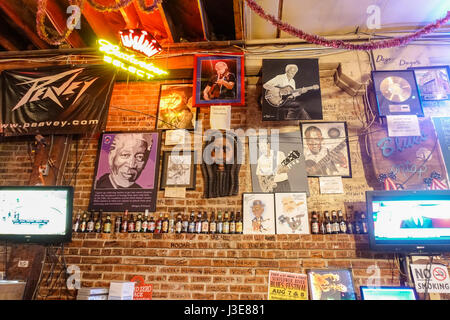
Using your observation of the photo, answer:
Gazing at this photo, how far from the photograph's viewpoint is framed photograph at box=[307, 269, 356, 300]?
2895mm

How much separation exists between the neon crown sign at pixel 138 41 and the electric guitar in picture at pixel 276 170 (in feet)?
7.06

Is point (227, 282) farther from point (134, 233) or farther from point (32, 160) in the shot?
point (32, 160)

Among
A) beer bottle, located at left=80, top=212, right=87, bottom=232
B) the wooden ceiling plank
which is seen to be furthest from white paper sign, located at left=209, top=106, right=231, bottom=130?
the wooden ceiling plank

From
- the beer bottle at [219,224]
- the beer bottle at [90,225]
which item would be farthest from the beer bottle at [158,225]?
the beer bottle at [90,225]

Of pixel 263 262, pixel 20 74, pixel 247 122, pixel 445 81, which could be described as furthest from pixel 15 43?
pixel 445 81

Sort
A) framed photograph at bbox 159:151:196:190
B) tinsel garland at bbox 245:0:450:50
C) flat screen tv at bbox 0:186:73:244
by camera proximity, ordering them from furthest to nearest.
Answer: framed photograph at bbox 159:151:196:190 < flat screen tv at bbox 0:186:73:244 < tinsel garland at bbox 245:0:450:50

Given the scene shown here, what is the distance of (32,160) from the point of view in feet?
12.6

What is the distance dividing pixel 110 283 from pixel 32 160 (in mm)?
2036

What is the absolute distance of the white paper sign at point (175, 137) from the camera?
12.2ft

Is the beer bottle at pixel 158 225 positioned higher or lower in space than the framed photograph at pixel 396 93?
lower

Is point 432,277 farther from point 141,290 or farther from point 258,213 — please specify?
point 141,290

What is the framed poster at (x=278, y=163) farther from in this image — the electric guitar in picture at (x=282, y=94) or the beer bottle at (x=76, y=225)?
the beer bottle at (x=76, y=225)

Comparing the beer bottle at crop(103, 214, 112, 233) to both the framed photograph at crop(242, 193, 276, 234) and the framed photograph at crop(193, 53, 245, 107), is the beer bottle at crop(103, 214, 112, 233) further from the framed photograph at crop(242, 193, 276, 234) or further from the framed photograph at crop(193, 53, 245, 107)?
the framed photograph at crop(193, 53, 245, 107)

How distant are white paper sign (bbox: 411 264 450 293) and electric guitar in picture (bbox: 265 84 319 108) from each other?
2.28 meters
